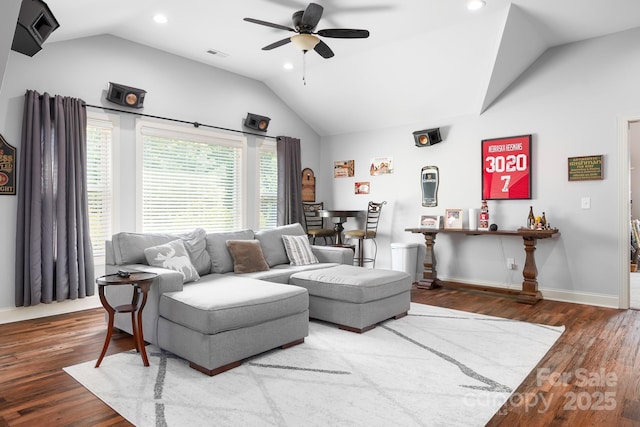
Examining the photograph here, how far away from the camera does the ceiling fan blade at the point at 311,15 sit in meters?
3.38

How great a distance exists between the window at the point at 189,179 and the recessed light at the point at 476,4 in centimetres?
350

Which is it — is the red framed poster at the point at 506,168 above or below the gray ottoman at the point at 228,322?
above

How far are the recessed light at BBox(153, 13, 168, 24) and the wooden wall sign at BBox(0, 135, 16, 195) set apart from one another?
1.92m

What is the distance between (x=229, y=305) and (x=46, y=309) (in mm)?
2580

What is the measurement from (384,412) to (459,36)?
4069 mm

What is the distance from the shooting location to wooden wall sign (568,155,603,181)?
15.0ft

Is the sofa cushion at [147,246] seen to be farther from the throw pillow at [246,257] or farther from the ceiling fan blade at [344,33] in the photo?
the ceiling fan blade at [344,33]

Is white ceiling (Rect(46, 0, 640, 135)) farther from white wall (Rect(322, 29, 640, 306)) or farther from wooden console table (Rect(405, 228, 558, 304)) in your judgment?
wooden console table (Rect(405, 228, 558, 304))

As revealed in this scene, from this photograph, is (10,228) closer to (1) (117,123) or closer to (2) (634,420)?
(1) (117,123)

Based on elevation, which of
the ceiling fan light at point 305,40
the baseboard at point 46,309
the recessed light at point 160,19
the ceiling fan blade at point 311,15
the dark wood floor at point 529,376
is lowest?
the dark wood floor at point 529,376

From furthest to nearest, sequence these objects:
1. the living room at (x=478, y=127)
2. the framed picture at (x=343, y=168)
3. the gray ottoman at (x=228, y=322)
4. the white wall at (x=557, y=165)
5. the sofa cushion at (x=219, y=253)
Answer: the framed picture at (x=343, y=168) < the white wall at (x=557, y=165) < the living room at (x=478, y=127) < the sofa cushion at (x=219, y=253) < the gray ottoman at (x=228, y=322)

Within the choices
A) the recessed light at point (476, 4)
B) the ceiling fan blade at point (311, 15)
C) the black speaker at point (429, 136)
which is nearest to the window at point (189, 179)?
A: the ceiling fan blade at point (311, 15)

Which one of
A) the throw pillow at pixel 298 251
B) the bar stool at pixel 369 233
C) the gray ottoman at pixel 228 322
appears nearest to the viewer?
the gray ottoman at pixel 228 322

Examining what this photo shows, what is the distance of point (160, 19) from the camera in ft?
14.1
